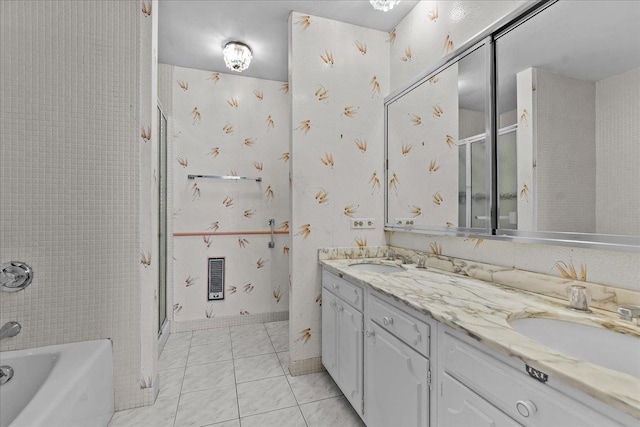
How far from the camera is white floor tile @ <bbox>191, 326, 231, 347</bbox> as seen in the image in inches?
100

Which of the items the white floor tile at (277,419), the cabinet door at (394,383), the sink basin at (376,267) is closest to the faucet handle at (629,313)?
the cabinet door at (394,383)

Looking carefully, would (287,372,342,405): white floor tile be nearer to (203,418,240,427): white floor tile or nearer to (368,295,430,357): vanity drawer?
(203,418,240,427): white floor tile

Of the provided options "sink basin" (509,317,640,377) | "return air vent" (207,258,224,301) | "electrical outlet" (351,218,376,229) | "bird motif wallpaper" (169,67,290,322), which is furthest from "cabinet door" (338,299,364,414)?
"return air vent" (207,258,224,301)

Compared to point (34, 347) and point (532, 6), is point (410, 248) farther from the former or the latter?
point (34, 347)

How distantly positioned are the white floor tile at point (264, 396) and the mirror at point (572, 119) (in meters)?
1.59

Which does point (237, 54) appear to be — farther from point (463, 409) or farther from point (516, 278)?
point (463, 409)

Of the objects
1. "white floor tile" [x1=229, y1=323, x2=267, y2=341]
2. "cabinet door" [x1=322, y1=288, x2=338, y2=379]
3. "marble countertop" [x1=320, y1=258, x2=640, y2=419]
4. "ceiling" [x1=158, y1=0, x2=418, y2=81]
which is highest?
"ceiling" [x1=158, y1=0, x2=418, y2=81]

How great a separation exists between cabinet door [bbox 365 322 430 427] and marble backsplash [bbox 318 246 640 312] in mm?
613

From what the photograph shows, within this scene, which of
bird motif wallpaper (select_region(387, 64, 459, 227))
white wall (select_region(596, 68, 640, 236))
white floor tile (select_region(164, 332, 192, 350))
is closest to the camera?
white wall (select_region(596, 68, 640, 236))

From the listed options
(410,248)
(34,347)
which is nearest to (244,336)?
(34,347)

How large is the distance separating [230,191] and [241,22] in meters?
1.48

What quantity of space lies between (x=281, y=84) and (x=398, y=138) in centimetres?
165

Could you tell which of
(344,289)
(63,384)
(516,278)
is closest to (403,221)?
(344,289)

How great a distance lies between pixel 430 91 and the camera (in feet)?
6.14
